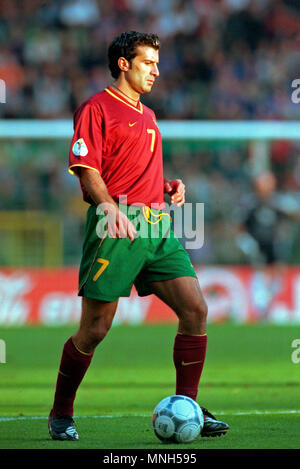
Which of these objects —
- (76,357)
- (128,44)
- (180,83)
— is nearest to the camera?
(76,357)

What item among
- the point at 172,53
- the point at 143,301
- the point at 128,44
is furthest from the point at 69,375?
the point at 172,53

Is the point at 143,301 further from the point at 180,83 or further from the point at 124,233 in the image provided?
the point at 124,233

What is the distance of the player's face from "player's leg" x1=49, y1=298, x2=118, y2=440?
1327mm

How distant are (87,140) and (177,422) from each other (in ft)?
5.44

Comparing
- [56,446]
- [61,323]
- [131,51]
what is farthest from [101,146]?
[61,323]

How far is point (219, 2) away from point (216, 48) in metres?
1.34

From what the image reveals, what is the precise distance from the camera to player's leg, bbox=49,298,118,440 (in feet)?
17.0

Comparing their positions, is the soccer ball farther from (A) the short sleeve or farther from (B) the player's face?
(B) the player's face

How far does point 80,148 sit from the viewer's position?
5.15m

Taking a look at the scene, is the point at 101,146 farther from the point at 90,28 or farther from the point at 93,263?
the point at 90,28

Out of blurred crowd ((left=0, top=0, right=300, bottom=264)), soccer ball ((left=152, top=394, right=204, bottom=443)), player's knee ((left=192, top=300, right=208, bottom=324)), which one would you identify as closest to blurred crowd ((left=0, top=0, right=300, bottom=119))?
blurred crowd ((left=0, top=0, right=300, bottom=264))

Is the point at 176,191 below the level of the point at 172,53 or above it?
below

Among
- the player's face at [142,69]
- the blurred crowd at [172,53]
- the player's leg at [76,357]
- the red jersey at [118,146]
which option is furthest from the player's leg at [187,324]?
the blurred crowd at [172,53]

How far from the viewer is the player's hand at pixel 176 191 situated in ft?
18.7
